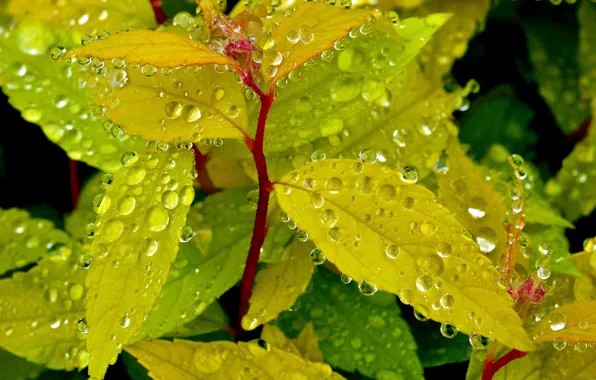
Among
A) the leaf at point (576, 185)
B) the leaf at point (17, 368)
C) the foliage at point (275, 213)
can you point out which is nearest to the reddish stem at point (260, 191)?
the foliage at point (275, 213)

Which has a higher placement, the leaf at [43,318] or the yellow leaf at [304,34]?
the yellow leaf at [304,34]

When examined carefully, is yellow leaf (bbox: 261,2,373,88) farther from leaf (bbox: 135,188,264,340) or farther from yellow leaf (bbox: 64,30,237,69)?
leaf (bbox: 135,188,264,340)

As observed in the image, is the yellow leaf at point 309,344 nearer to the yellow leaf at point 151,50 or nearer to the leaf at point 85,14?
the yellow leaf at point 151,50

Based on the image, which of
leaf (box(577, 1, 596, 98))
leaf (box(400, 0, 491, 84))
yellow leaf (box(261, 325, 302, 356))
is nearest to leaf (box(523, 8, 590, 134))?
leaf (box(577, 1, 596, 98))

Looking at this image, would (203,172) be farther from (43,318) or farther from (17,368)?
(17,368)

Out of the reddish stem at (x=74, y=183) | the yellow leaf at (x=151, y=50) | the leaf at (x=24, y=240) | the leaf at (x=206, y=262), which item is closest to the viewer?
the yellow leaf at (x=151, y=50)
